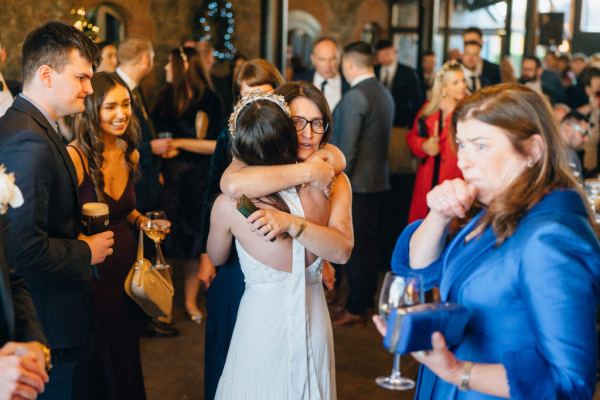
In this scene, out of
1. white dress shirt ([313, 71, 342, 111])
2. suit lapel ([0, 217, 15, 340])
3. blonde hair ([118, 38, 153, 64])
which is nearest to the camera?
suit lapel ([0, 217, 15, 340])

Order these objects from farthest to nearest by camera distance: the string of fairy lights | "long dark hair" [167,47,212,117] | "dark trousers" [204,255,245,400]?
the string of fairy lights
"long dark hair" [167,47,212,117]
"dark trousers" [204,255,245,400]

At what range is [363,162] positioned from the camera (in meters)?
5.40

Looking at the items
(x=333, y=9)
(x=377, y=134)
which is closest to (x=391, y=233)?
(x=377, y=134)

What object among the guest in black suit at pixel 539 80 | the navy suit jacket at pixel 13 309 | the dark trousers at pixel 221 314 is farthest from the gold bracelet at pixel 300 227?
the guest in black suit at pixel 539 80

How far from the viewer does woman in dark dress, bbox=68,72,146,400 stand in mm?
3160

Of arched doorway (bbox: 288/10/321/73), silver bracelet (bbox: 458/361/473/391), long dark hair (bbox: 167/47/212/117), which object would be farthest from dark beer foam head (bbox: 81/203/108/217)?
arched doorway (bbox: 288/10/321/73)

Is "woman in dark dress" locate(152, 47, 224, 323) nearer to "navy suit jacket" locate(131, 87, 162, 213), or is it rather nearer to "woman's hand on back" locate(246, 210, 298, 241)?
"navy suit jacket" locate(131, 87, 162, 213)

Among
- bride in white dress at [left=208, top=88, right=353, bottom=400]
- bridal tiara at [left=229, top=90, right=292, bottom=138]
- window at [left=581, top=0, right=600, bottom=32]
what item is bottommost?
bride in white dress at [left=208, top=88, right=353, bottom=400]

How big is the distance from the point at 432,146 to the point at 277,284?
3.09 meters

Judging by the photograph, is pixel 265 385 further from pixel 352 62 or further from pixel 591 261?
pixel 352 62

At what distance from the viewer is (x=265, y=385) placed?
259 cm

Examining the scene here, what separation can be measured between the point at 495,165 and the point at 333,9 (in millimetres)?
17477

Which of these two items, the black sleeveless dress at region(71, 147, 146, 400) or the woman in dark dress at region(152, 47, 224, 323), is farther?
the woman in dark dress at region(152, 47, 224, 323)

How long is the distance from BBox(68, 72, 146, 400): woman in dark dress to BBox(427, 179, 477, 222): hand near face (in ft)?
5.25
